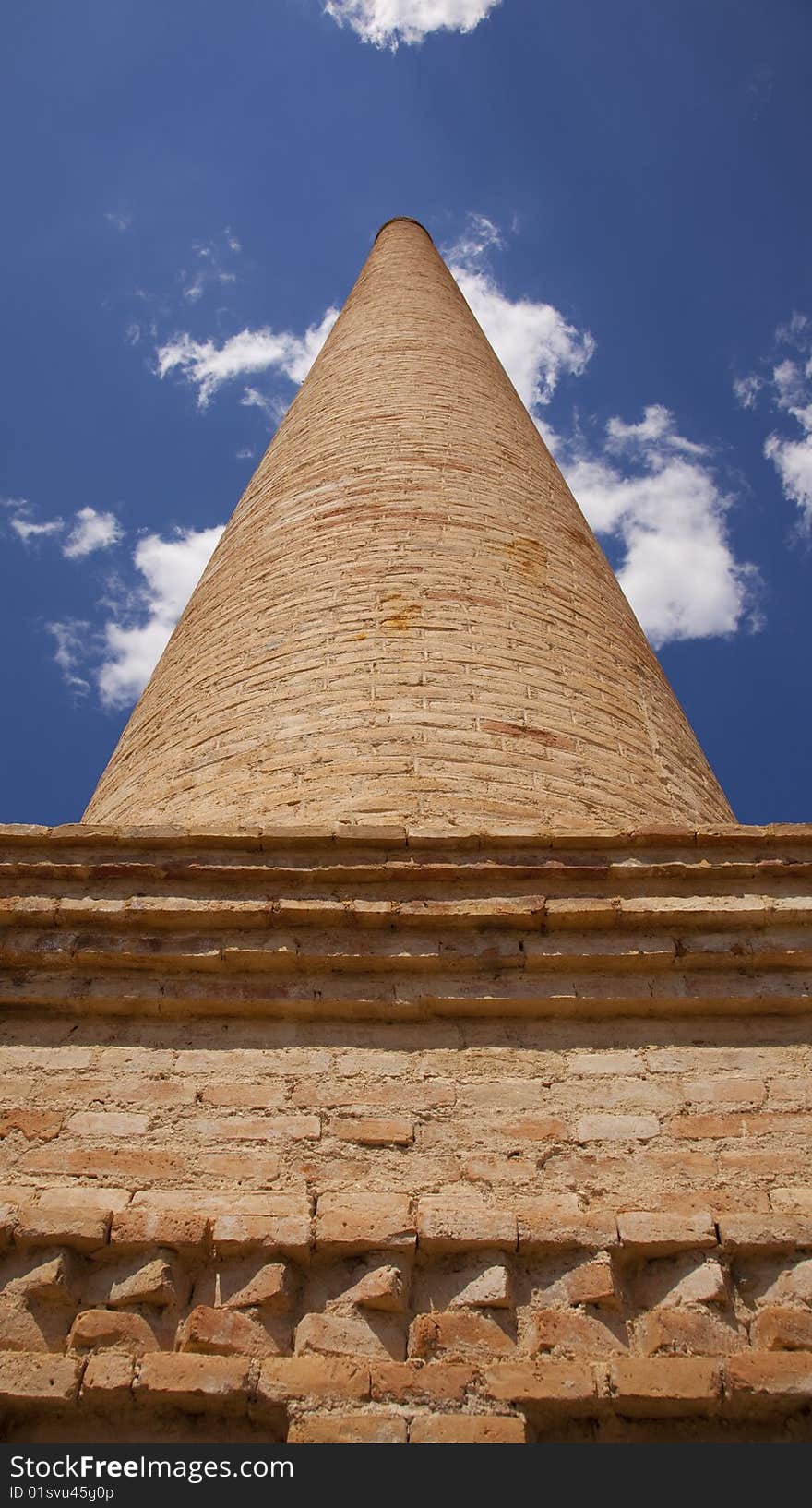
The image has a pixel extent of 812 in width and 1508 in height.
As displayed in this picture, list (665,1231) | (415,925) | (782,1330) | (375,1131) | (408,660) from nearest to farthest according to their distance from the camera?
(782,1330), (665,1231), (375,1131), (415,925), (408,660)

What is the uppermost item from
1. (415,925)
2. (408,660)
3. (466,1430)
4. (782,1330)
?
(408,660)

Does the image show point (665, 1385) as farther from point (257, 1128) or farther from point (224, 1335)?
point (257, 1128)

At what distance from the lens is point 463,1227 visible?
6.41 feet

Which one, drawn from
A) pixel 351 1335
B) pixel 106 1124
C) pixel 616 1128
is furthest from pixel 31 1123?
pixel 616 1128

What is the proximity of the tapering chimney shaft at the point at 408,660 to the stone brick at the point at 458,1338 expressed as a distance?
130 cm

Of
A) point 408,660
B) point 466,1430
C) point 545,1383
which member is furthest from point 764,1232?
point 408,660

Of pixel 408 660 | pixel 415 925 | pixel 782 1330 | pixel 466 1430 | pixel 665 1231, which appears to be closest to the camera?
pixel 466 1430

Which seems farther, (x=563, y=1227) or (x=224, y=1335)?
(x=563, y=1227)

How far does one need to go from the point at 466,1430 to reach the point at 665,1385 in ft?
1.01

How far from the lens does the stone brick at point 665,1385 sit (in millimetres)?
1712

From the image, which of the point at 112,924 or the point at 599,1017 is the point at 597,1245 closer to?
the point at 599,1017

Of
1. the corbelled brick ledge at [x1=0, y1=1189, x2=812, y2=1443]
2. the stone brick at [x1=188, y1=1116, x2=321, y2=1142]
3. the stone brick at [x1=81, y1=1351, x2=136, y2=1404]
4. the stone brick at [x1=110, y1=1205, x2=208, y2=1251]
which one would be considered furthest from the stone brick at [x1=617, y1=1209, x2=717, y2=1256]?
the stone brick at [x1=81, y1=1351, x2=136, y2=1404]

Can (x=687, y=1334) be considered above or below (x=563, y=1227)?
below

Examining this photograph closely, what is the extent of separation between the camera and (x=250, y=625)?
14.7 feet
